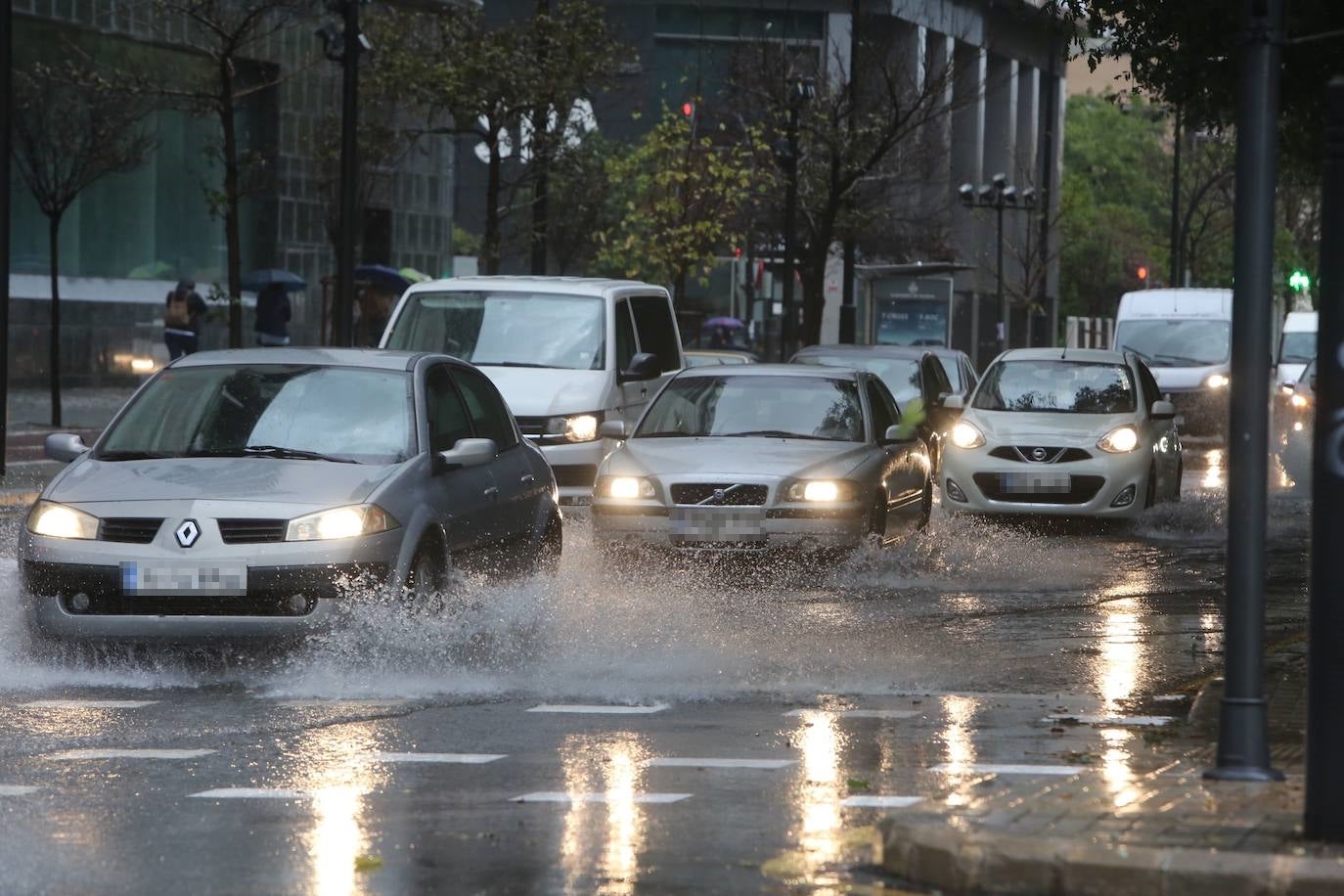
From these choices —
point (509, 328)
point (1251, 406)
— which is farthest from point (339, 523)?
point (509, 328)

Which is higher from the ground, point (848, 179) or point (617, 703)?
point (848, 179)

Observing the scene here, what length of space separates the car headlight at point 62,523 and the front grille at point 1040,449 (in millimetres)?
10801

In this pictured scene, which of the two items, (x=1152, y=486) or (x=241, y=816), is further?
(x=1152, y=486)

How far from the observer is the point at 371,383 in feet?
39.2

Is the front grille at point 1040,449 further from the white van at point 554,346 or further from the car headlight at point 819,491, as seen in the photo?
the car headlight at point 819,491

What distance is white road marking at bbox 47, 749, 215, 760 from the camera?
330 inches

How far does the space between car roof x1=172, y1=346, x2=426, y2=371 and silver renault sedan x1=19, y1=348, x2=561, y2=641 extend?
0.01 m

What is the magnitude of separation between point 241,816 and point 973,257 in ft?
273

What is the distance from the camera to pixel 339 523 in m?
10.6

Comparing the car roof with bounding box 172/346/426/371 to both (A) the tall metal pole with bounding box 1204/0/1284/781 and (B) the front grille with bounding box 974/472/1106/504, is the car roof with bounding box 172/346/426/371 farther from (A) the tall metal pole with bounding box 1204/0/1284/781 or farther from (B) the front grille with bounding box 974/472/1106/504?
(B) the front grille with bounding box 974/472/1106/504

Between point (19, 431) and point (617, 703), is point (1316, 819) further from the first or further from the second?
point (19, 431)

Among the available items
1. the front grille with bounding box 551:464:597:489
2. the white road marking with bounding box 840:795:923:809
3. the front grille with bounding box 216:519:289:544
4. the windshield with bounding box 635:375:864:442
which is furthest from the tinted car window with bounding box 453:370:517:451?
the front grille with bounding box 551:464:597:489

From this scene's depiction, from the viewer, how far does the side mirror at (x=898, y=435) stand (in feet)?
54.5

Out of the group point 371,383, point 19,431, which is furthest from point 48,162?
point 371,383
